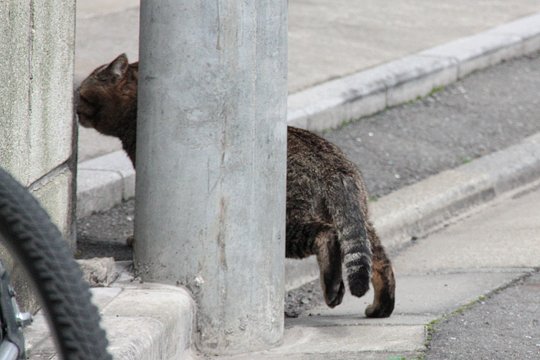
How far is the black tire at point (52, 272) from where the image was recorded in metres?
2.53

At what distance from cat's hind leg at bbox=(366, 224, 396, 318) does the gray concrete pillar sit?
2.16 ft

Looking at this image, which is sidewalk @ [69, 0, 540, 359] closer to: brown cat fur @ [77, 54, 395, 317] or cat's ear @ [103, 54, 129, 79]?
brown cat fur @ [77, 54, 395, 317]

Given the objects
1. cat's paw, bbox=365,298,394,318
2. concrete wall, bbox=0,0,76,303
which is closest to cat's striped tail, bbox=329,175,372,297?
cat's paw, bbox=365,298,394,318

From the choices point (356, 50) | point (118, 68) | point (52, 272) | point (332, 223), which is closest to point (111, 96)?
point (118, 68)

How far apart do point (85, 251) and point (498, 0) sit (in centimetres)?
729

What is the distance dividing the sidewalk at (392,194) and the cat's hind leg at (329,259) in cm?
18

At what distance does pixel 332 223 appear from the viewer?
5281 millimetres

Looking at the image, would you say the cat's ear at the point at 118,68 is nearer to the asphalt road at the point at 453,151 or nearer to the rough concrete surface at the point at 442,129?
the asphalt road at the point at 453,151

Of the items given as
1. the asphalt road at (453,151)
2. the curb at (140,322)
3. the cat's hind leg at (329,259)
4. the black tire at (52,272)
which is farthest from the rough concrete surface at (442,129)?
the black tire at (52,272)

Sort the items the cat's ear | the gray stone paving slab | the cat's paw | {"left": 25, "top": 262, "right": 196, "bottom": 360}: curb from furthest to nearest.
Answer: the cat's ear < the gray stone paving slab < the cat's paw < {"left": 25, "top": 262, "right": 196, "bottom": 360}: curb

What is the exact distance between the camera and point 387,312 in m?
5.32

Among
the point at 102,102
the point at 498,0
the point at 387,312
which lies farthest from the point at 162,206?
the point at 498,0

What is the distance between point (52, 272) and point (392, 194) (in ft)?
15.8

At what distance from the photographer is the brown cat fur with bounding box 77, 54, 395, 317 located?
512 centimetres
